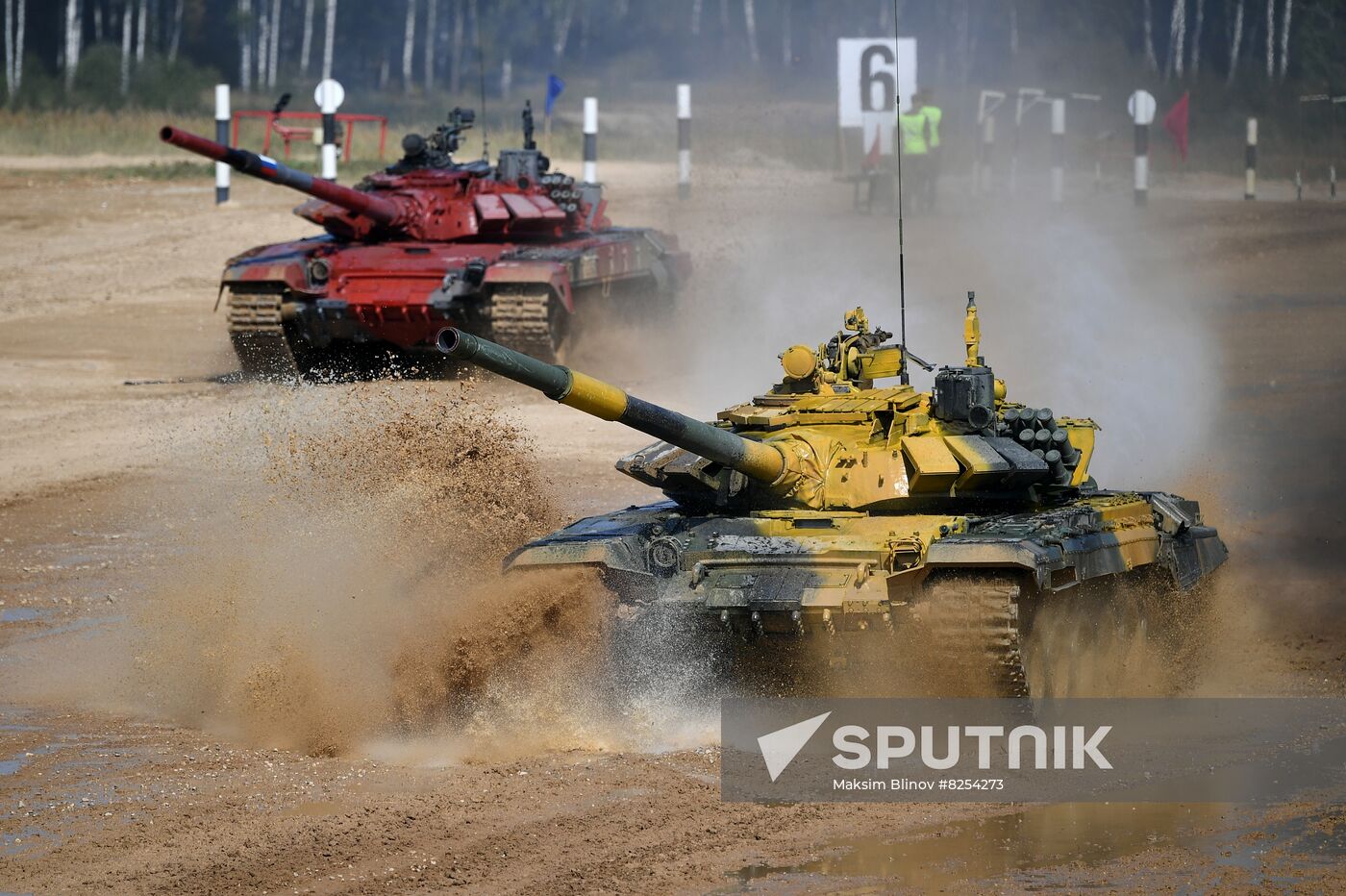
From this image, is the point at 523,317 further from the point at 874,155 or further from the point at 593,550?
the point at 874,155

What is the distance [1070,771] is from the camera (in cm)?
984

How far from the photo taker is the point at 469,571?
12062 mm

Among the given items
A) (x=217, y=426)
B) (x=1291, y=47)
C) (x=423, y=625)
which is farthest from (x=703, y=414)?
(x=1291, y=47)

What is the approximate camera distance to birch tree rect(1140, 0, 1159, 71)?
162 feet

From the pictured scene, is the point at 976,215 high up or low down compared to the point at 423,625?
up

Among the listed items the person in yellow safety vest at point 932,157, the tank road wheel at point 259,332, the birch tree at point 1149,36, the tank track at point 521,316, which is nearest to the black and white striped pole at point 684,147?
the person in yellow safety vest at point 932,157

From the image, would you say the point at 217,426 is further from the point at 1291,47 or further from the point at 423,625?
the point at 1291,47

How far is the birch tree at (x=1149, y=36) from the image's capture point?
49469 millimetres

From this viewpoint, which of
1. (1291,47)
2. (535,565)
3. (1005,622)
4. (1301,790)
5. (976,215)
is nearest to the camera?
(1301,790)

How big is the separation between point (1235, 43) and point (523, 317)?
3188cm

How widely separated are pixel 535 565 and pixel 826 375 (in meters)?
2.26

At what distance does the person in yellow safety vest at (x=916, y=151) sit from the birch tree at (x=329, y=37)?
27.3m

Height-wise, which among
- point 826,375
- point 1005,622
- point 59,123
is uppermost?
point 59,123

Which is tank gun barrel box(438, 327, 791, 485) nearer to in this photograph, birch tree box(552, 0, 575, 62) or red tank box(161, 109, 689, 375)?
red tank box(161, 109, 689, 375)
